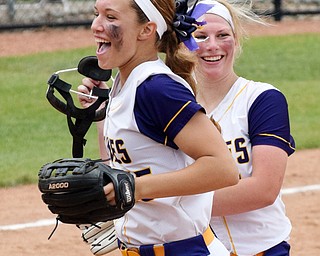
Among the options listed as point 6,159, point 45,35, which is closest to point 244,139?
point 6,159

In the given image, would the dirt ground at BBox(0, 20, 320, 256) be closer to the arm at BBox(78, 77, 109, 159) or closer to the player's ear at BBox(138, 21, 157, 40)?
the arm at BBox(78, 77, 109, 159)

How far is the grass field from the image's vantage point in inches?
351

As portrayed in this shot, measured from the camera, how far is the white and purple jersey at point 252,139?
11.7 feet

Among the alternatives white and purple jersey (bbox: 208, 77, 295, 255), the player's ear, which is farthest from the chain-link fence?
the player's ear

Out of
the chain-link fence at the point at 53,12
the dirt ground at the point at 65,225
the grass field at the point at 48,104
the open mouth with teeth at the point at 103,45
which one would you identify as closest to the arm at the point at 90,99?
the open mouth with teeth at the point at 103,45

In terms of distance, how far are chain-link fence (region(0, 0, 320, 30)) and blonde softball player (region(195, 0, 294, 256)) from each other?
38.0 feet

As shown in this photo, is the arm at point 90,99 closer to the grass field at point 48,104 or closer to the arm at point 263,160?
the arm at point 263,160

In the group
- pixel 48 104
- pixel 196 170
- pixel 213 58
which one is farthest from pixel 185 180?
pixel 48 104

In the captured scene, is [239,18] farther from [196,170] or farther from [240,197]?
[196,170]

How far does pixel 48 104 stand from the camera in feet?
37.2

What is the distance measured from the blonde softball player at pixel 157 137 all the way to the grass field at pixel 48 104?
5.00 metres

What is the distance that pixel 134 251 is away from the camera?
10.1 feet

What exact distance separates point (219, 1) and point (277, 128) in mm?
661

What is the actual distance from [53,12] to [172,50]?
1387cm
